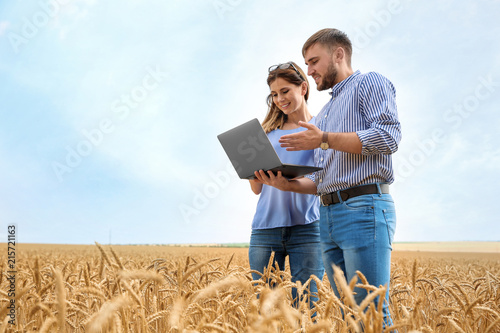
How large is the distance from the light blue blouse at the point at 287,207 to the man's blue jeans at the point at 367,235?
3.01 ft

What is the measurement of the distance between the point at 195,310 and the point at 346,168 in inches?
48.6

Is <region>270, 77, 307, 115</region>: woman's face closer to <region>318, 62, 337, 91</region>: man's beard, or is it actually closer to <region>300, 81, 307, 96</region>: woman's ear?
<region>300, 81, 307, 96</region>: woman's ear

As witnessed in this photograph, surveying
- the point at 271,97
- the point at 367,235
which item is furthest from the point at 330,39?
the point at 367,235

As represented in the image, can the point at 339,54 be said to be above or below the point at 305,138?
above

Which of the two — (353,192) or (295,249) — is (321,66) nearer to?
(353,192)

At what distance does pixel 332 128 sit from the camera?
2.68m

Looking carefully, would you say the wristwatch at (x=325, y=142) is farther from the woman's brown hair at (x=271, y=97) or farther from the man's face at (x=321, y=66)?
the woman's brown hair at (x=271, y=97)

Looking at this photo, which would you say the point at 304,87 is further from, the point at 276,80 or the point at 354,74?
the point at 354,74

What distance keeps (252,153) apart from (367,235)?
41.2 inches

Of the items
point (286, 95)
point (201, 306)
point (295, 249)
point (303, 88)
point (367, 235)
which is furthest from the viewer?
point (303, 88)

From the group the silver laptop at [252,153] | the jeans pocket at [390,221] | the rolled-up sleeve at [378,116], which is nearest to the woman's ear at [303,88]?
the silver laptop at [252,153]

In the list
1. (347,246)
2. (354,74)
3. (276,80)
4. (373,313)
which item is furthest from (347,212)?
(276,80)

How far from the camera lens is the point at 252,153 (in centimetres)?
288

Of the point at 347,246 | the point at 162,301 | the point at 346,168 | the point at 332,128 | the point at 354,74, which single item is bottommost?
the point at 162,301
